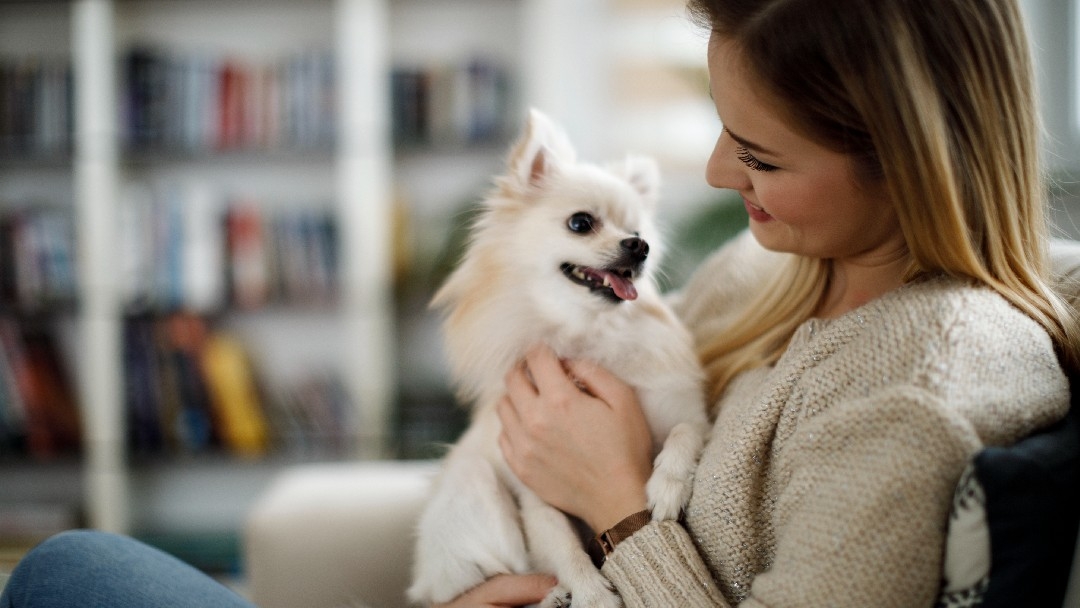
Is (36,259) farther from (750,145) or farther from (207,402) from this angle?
(750,145)

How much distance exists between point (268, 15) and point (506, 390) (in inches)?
92.0

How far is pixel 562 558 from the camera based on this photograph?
101 cm

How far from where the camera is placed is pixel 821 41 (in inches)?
32.0

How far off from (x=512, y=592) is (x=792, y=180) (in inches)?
24.8

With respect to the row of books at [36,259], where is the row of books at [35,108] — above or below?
above

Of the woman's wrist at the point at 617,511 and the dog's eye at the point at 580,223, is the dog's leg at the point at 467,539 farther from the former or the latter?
the dog's eye at the point at 580,223

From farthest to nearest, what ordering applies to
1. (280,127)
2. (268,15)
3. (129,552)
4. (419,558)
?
(268,15) < (280,127) < (419,558) < (129,552)

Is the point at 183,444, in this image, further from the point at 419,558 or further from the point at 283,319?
the point at 419,558

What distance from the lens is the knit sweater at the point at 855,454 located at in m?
0.67

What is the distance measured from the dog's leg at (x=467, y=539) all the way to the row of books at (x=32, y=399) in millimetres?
2322

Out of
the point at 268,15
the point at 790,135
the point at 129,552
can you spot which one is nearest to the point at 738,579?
the point at 790,135

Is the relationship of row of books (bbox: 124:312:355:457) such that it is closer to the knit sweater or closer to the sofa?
the sofa

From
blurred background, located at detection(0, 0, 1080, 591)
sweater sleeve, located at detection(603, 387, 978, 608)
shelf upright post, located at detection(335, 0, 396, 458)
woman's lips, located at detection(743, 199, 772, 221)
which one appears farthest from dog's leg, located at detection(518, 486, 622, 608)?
shelf upright post, located at detection(335, 0, 396, 458)

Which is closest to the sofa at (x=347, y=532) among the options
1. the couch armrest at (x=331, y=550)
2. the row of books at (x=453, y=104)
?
the couch armrest at (x=331, y=550)
